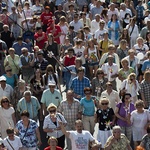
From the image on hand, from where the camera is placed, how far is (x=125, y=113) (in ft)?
43.7

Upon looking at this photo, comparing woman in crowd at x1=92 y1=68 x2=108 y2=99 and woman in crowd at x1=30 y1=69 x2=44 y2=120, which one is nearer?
woman in crowd at x1=92 y1=68 x2=108 y2=99

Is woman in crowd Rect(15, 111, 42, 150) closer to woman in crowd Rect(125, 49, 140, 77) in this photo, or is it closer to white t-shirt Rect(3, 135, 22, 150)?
white t-shirt Rect(3, 135, 22, 150)

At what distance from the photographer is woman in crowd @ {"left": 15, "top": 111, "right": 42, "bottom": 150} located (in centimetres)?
1254

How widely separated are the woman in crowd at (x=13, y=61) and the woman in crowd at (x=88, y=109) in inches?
141

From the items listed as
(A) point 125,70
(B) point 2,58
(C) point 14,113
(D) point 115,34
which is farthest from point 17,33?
(C) point 14,113

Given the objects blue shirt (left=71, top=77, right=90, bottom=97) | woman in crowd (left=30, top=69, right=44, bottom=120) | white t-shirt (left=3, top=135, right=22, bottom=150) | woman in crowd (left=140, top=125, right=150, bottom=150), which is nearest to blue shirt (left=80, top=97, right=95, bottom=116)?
blue shirt (left=71, top=77, right=90, bottom=97)

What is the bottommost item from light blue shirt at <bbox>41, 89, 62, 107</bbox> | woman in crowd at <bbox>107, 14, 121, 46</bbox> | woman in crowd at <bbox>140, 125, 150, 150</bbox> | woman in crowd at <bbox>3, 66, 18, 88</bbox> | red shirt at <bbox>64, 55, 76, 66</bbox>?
woman in crowd at <bbox>140, 125, 150, 150</bbox>

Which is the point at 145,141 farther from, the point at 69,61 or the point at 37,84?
the point at 69,61

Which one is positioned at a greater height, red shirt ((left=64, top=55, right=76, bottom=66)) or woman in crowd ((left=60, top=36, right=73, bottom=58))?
woman in crowd ((left=60, top=36, right=73, bottom=58))

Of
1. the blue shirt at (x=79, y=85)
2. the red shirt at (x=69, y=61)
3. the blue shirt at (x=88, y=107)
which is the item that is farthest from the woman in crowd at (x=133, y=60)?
the blue shirt at (x=88, y=107)

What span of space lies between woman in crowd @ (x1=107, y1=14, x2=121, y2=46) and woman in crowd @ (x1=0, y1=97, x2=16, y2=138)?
6728 mm

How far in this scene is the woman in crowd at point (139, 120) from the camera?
519 inches

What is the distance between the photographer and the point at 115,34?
19422mm

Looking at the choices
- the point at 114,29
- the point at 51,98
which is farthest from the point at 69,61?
the point at 114,29
